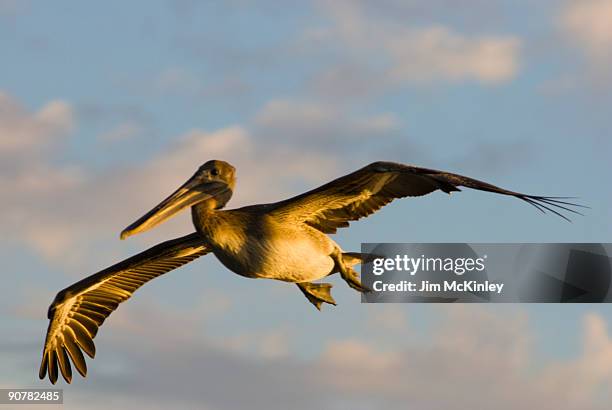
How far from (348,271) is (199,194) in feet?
7.29

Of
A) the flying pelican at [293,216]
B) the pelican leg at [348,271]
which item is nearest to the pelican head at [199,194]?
the flying pelican at [293,216]

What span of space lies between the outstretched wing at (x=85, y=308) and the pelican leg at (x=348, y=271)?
2667mm

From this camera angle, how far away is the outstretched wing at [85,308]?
1823cm

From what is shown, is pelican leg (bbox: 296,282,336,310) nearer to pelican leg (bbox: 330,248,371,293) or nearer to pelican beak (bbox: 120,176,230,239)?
pelican leg (bbox: 330,248,371,293)

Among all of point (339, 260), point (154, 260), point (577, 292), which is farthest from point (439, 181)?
point (577, 292)

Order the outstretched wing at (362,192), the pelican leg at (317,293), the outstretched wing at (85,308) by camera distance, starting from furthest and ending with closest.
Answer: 1. the outstretched wing at (85,308)
2. the pelican leg at (317,293)
3. the outstretched wing at (362,192)

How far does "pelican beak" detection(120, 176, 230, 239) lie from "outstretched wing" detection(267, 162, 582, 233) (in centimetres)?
76

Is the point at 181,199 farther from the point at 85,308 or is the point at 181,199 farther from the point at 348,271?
the point at 85,308

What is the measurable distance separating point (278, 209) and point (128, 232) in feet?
6.26

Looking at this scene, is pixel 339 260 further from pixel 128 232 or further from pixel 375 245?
pixel 375 245

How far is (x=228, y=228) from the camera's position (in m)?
15.4

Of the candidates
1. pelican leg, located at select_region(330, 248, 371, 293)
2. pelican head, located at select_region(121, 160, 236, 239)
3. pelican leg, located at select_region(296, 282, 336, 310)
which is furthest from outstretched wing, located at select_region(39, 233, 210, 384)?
Answer: pelican leg, located at select_region(330, 248, 371, 293)

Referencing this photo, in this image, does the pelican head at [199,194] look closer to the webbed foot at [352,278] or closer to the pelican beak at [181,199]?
the pelican beak at [181,199]

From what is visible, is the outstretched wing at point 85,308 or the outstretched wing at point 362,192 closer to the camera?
the outstretched wing at point 362,192
